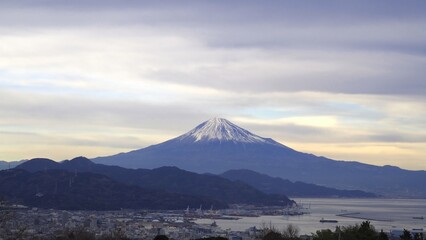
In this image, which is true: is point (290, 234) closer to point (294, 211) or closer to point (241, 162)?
point (294, 211)

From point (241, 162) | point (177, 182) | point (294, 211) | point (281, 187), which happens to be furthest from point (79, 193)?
point (241, 162)

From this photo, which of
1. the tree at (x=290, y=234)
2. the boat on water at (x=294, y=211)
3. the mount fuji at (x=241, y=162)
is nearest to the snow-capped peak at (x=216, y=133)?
the mount fuji at (x=241, y=162)

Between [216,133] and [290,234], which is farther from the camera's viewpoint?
[216,133]

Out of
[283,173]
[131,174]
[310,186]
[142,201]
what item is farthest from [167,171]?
[283,173]

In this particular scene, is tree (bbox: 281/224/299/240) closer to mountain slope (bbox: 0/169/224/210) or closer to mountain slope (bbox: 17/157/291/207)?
mountain slope (bbox: 0/169/224/210)

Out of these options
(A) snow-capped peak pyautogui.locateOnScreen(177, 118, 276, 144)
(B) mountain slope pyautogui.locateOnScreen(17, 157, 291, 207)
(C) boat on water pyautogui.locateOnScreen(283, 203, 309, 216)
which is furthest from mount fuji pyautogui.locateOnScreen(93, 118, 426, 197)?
(C) boat on water pyautogui.locateOnScreen(283, 203, 309, 216)

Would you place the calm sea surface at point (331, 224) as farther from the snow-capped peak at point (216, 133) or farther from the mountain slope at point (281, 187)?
the snow-capped peak at point (216, 133)
